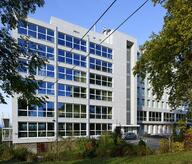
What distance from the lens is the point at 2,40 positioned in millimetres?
11078

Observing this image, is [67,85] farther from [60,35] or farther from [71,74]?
[60,35]

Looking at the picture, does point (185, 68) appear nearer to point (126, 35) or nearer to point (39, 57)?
point (39, 57)

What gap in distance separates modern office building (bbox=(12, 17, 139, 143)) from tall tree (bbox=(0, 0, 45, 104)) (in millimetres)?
45791

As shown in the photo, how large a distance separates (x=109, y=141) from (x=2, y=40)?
674 inches

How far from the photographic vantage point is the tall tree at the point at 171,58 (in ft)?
81.4

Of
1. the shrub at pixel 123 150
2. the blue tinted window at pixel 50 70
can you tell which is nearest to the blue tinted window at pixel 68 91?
the blue tinted window at pixel 50 70

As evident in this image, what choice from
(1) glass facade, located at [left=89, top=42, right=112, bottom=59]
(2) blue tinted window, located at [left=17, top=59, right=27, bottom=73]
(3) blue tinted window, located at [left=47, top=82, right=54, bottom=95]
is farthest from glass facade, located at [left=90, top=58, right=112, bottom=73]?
(2) blue tinted window, located at [left=17, top=59, right=27, bottom=73]

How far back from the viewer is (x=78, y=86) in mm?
72562

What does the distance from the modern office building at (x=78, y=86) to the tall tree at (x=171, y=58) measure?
27906mm

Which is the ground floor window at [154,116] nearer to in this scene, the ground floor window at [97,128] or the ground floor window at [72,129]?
the ground floor window at [97,128]

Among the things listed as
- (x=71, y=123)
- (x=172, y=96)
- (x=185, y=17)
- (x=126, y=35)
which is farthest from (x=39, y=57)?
(x=126, y=35)

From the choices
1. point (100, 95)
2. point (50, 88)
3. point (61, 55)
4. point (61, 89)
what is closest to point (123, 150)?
point (50, 88)

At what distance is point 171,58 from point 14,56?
18.7m

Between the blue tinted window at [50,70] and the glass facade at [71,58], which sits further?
the glass facade at [71,58]
